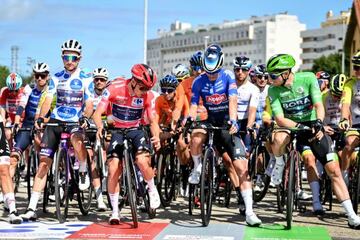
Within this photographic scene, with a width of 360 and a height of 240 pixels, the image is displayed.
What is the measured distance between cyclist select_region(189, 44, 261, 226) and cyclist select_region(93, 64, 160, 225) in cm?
66

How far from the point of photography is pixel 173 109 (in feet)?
44.7

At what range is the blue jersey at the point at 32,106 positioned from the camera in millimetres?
13518

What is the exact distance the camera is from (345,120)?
35.8ft

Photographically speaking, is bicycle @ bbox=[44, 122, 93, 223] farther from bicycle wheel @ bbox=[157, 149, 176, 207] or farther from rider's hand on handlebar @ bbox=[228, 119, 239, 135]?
rider's hand on handlebar @ bbox=[228, 119, 239, 135]

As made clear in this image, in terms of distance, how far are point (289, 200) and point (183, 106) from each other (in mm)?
3808

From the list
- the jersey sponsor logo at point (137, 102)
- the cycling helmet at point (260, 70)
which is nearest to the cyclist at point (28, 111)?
the jersey sponsor logo at point (137, 102)

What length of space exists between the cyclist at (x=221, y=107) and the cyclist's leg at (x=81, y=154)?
1.72 metres

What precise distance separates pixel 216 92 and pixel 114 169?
1.80 metres

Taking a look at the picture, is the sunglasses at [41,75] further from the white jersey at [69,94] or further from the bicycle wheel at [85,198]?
the bicycle wheel at [85,198]

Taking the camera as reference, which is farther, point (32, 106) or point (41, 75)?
point (32, 106)

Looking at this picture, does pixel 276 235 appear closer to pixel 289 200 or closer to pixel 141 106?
pixel 289 200

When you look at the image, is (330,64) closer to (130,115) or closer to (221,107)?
(221,107)

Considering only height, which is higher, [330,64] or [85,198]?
[330,64]

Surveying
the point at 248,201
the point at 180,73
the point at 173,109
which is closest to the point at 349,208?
the point at 248,201
